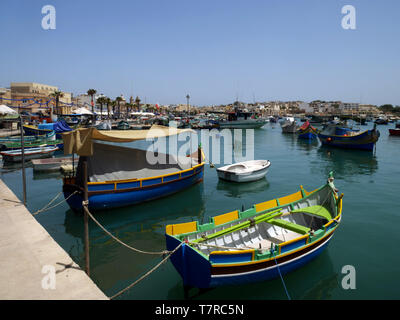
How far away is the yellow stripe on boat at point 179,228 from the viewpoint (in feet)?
28.2

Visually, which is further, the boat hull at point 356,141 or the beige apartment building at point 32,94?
the beige apartment building at point 32,94

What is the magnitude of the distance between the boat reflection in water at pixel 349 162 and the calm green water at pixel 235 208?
3.27 feet

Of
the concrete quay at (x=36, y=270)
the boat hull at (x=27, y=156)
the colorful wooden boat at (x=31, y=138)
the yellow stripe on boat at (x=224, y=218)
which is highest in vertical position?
the colorful wooden boat at (x=31, y=138)

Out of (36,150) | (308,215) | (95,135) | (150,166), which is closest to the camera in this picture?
(308,215)

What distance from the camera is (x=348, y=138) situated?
41750 mm

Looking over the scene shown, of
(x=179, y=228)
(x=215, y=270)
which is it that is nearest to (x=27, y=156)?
(x=179, y=228)

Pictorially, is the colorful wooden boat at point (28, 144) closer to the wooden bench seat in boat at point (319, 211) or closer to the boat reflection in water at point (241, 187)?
the boat reflection in water at point (241, 187)

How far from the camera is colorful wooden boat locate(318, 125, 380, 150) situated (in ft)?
129

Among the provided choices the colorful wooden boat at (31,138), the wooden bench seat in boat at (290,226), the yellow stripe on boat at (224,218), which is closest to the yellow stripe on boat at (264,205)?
the wooden bench seat in boat at (290,226)

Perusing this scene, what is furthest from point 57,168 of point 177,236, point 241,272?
point 241,272

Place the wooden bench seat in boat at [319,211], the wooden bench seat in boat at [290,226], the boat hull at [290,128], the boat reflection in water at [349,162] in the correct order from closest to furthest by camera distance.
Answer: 1. the wooden bench seat in boat at [290,226]
2. the wooden bench seat in boat at [319,211]
3. the boat reflection in water at [349,162]
4. the boat hull at [290,128]

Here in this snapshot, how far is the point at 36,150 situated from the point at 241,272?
3339cm
